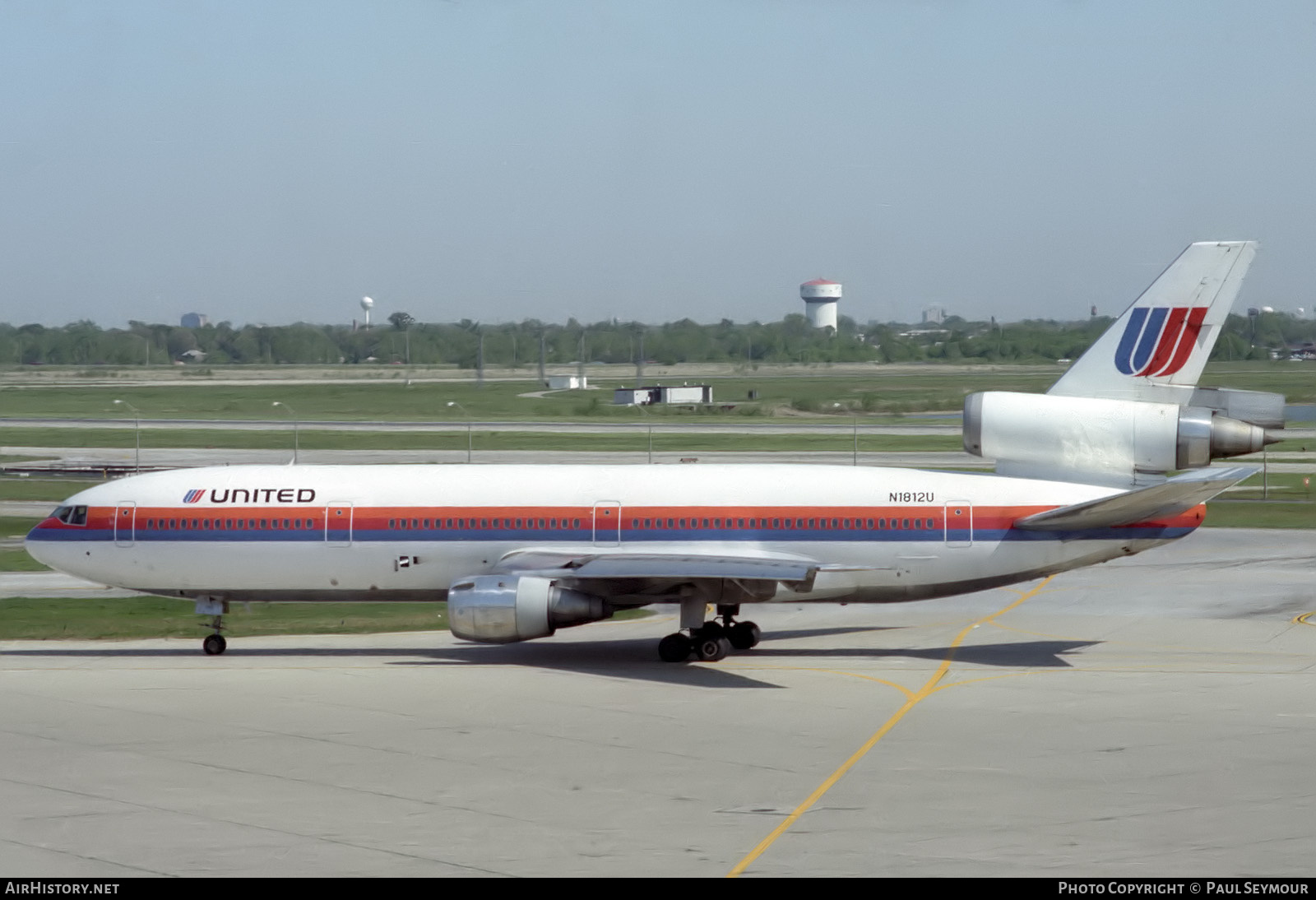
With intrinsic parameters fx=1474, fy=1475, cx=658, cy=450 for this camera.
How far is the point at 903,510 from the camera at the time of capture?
3369cm

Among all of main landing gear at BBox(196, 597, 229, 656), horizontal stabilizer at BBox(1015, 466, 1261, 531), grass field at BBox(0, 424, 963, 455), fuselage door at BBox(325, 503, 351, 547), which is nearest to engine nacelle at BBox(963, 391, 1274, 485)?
horizontal stabilizer at BBox(1015, 466, 1261, 531)

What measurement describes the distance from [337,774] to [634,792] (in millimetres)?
4762

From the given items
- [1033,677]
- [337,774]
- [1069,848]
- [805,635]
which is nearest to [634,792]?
[337,774]

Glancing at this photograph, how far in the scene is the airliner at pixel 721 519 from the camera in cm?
3222

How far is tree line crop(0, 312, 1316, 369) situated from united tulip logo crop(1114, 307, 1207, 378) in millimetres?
71343

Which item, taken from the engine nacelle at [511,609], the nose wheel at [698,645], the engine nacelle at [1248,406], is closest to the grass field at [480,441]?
the engine nacelle at [1248,406]

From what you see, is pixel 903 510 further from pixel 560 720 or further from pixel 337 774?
pixel 337 774

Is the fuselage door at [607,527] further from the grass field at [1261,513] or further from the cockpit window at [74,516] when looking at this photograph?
the grass field at [1261,513]

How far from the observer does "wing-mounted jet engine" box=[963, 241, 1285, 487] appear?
32656mm

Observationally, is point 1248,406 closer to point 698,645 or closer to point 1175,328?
point 1175,328

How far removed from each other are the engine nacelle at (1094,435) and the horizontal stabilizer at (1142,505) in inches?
31.4

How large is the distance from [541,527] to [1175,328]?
15012mm

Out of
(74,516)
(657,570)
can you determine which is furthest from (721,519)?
(74,516)

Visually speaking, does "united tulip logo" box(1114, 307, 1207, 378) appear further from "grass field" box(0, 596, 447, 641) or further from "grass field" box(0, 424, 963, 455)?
"grass field" box(0, 424, 963, 455)
